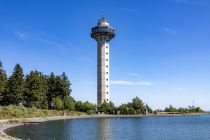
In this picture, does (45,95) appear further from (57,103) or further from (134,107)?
(134,107)

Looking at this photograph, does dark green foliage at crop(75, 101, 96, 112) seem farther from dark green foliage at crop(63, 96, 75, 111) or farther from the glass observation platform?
the glass observation platform

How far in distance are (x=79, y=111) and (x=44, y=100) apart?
65.0 ft

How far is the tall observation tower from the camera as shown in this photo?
15838 cm

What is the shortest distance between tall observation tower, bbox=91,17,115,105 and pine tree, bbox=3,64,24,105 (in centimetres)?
5015

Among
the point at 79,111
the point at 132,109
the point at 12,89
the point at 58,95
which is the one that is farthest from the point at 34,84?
the point at 132,109

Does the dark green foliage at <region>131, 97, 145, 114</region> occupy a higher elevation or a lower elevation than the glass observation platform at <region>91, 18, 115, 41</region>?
lower

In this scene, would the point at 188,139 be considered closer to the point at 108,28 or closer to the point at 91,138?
the point at 91,138

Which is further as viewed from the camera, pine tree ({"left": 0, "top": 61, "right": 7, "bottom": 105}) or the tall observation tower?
the tall observation tower

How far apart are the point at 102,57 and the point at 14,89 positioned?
5719 cm

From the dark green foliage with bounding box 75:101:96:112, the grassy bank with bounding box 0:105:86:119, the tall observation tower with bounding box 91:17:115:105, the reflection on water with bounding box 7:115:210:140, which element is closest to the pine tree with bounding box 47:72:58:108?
the dark green foliage with bounding box 75:101:96:112

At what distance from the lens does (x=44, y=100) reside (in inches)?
5123

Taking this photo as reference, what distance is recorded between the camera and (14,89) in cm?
11075

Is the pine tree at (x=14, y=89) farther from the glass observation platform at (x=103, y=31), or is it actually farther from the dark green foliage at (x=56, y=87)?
the glass observation platform at (x=103, y=31)

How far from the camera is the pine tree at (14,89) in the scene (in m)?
111
